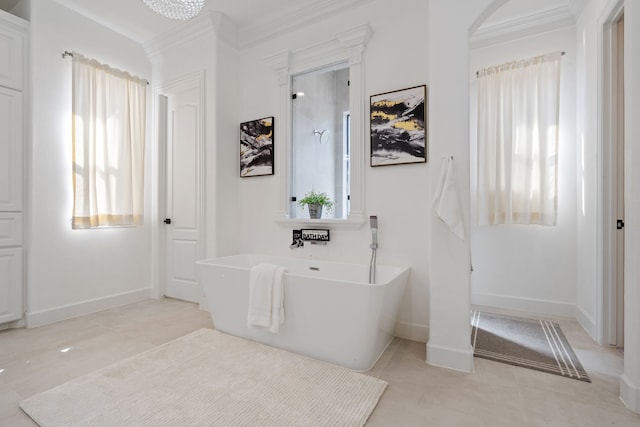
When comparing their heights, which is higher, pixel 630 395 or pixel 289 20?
→ pixel 289 20

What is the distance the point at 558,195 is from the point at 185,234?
3854 millimetres

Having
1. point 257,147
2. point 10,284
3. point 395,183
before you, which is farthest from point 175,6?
point 10,284

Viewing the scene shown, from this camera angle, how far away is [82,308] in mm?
3088

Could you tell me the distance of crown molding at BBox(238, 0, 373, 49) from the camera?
284 centimetres

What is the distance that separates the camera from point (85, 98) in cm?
309

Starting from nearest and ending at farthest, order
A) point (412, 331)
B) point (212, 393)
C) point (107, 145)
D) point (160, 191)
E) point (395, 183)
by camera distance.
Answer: point (212, 393) < point (412, 331) < point (395, 183) < point (107, 145) < point (160, 191)

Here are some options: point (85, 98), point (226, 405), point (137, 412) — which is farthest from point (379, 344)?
point (85, 98)

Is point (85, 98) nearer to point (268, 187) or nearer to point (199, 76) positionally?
point (199, 76)

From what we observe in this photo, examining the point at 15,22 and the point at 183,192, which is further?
the point at 183,192

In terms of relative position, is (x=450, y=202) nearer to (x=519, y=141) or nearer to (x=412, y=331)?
(x=412, y=331)

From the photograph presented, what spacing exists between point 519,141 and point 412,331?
210cm

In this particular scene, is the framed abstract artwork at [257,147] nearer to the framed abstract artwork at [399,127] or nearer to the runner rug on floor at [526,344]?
the framed abstract artwork at [399,127]

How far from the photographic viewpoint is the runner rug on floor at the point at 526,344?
6.68 ft

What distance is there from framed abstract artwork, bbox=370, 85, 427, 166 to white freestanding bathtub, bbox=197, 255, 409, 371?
36.1 inches
